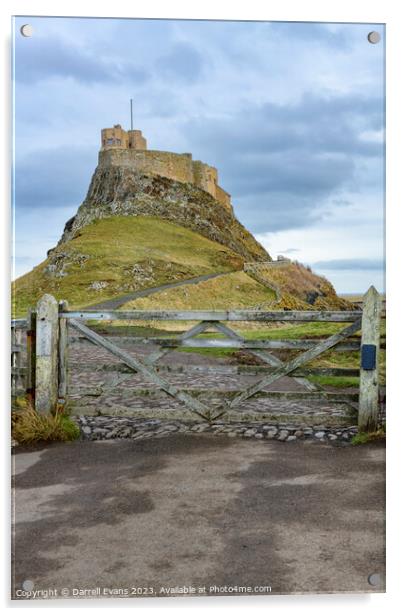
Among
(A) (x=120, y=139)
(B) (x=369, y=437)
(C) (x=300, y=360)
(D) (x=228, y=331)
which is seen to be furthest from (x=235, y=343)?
(A) (x=120, y=139)

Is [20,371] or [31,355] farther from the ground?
[31,355]

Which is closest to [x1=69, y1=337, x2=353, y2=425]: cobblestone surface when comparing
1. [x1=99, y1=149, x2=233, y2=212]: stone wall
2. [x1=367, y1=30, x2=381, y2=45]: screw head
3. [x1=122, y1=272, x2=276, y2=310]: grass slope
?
[x1=367, y1=30, x2=381, y2=45]: screw head

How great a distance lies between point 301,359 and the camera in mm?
8086

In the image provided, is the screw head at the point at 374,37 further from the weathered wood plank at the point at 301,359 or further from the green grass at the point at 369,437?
the green grass at the point at 369,437

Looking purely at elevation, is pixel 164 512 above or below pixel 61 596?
above

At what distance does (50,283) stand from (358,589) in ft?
119

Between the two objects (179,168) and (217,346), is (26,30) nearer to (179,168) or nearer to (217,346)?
(217,346)

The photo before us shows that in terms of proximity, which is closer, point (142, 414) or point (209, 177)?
point (142, 414)

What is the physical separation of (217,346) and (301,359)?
45.3 inches

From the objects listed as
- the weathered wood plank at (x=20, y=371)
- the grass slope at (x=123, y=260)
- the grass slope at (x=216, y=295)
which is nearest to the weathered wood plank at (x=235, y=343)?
the weathered wood plank at (x=20, y=371)

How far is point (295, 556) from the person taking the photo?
5.02 m

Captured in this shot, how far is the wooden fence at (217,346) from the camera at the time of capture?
7.91m
